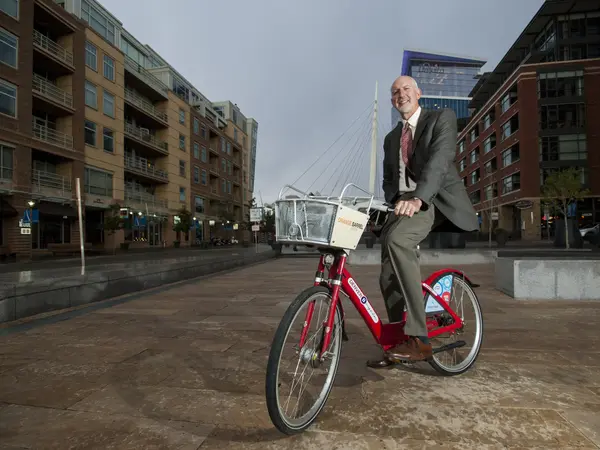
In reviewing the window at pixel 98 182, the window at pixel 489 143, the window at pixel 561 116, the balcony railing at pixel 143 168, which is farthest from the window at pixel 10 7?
the window at pixel 489 143

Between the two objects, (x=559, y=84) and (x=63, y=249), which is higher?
(x=559, y=84)

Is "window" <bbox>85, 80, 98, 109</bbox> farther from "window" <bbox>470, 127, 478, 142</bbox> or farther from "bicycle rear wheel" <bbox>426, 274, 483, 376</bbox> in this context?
"window" <bbox>470, 127, 478, 142</bbox>

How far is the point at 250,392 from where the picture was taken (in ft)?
8.30

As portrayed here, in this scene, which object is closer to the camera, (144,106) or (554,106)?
(144,106)

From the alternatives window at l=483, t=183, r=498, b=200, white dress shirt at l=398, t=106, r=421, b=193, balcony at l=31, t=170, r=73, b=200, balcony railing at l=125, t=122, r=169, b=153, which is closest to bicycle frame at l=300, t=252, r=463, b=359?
white dress shirt at l=398, t=106, r=421, b=193

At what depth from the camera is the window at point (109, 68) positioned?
31.2 m

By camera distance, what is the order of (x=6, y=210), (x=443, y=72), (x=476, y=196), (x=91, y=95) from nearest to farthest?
(x=6, y=210) < (x=91, y=95) < (x=476, y=196) < (x=443, y=72)

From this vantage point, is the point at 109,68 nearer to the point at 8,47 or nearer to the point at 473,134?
the point at 8,47

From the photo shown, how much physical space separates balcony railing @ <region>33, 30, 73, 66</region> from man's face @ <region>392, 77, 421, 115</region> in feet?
94.4

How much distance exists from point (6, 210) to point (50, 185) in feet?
16.8

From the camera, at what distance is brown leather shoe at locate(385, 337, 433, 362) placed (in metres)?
2.35

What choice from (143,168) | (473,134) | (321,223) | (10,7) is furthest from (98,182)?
(473,134)

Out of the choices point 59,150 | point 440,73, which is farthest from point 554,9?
point 440,73

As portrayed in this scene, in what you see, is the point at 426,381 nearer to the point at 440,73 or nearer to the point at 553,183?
the point at 553,183
